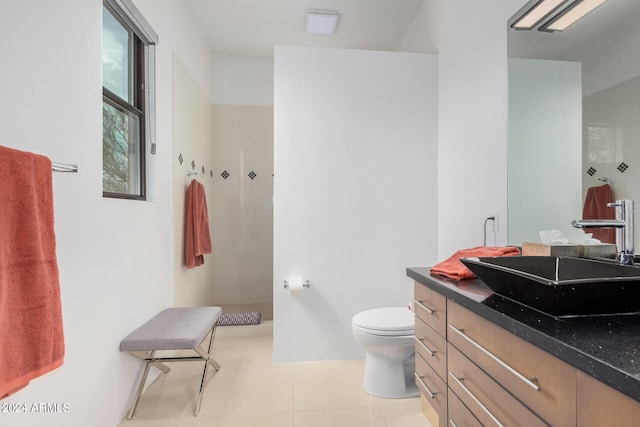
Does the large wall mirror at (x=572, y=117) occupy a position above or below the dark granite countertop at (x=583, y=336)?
above

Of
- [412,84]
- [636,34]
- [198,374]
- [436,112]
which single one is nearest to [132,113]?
[198,374]

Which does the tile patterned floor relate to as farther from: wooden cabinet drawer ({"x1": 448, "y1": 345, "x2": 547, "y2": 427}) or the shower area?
the shower area

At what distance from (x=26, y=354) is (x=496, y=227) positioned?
6.87ft

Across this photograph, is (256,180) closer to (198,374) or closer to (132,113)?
(132,113)

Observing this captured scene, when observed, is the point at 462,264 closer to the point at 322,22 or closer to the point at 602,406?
the point at 602,406

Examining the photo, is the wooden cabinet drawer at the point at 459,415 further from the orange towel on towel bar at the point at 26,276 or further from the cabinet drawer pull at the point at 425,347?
the orange towel on towel bar at the point at 26,276

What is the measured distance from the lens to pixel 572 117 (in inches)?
54.3

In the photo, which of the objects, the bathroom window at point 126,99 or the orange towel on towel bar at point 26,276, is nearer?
the orange towel on towel bar at point 26,276

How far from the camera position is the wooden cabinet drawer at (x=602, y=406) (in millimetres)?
573

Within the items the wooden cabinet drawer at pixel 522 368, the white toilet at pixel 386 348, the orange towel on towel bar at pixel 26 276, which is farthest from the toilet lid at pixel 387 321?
the orange towel on towel bar at pixel 26 276

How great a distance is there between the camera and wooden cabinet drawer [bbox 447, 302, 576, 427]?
711 millimetres

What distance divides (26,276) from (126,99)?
138 cm

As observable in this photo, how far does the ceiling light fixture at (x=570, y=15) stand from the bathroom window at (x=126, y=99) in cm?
219

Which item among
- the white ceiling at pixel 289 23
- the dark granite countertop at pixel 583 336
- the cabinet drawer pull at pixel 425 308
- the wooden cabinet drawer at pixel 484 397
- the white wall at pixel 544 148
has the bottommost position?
the wooden cabinet drawer at pixel 484 397
